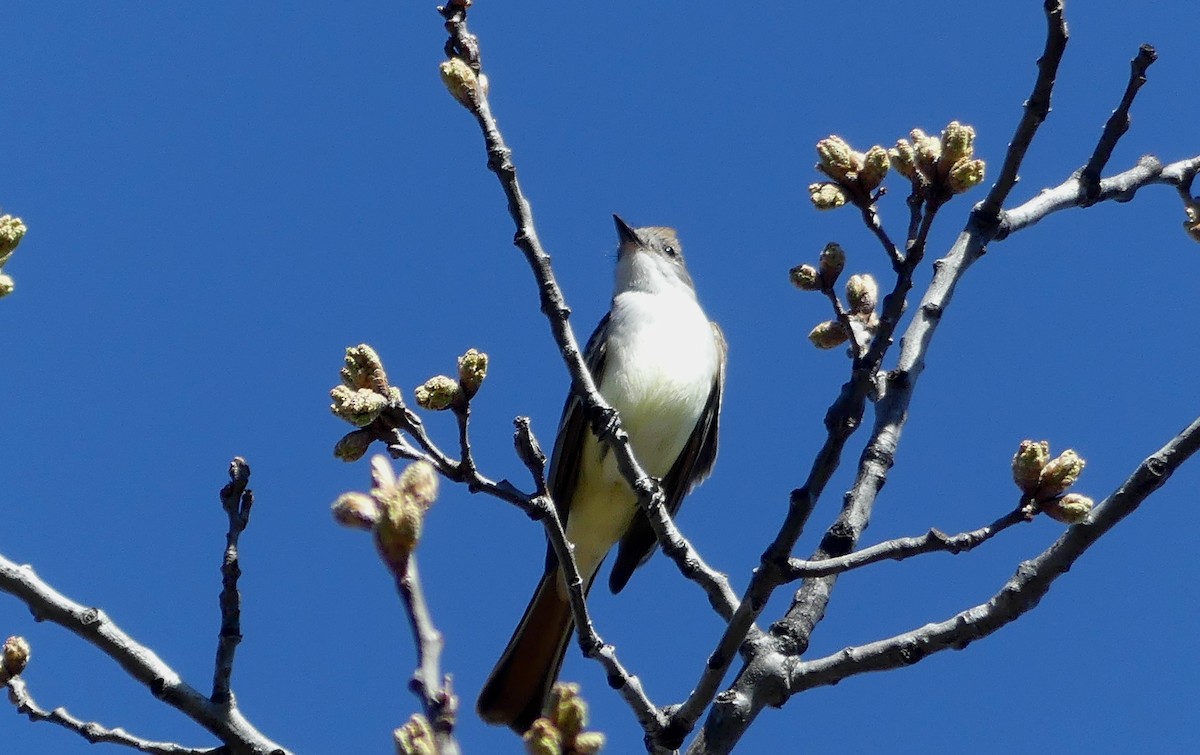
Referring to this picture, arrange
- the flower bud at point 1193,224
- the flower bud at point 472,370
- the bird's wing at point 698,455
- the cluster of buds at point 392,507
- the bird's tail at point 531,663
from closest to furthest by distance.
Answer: the cluster of buds at point 392,507
the flower bud at point 472,370
the flower bud at point 1193,224
the bird's tail at point 531,663
the bird's wing at point 698,455

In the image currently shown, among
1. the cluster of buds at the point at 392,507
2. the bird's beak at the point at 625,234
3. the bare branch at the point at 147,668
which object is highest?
the bird's beak at the point at 625,234

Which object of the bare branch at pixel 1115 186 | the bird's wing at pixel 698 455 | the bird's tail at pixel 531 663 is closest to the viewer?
the bare branch at pixel 1115 186

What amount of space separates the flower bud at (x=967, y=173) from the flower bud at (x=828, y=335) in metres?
0.79

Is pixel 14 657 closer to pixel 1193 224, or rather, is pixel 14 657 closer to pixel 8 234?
pixel 8 234

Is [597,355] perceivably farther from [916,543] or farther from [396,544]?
[396,544]

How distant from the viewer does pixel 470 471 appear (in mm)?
3613

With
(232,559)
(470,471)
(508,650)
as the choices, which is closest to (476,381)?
(470,471)

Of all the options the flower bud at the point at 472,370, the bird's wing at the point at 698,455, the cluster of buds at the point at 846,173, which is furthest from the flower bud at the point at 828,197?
the bird's wing at the point at 698,455

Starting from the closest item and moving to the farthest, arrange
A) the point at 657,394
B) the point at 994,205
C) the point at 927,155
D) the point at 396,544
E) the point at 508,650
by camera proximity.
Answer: the point at 396,544 → the point at 927,155 → the point at 994,205 → the point at 508,650 → the point at 657,394

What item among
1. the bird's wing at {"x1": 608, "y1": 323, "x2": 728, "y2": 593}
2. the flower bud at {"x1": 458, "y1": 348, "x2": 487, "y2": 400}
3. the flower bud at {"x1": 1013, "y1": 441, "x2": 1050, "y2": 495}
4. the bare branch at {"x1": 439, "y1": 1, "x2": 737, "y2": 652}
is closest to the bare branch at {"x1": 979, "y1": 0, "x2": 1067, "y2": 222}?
the flower bud at {"x1": 1013, "y1": 441, "x2": 1050, "y2": 495}

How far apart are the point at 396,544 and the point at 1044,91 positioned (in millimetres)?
2278

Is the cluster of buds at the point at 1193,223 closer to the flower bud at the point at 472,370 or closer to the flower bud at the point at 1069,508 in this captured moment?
the flower bud at the point at 1069,508

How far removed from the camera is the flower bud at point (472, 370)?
137 inches

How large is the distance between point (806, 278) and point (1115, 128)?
1.18m
